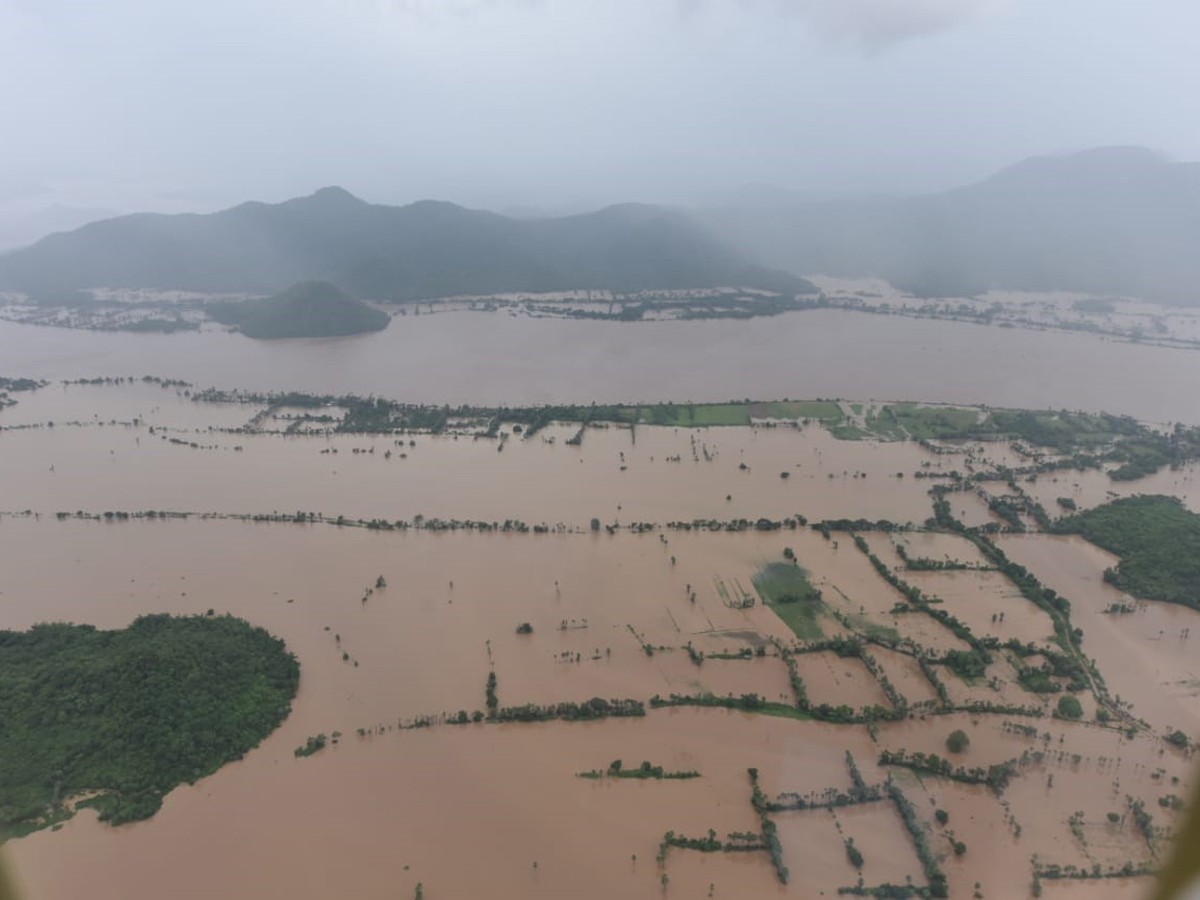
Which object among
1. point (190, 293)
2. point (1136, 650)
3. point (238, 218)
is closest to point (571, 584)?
point (1136, 650)

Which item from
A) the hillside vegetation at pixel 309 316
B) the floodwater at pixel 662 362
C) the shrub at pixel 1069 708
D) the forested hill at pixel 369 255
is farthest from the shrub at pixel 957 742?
the forested hill at pixel 369 255

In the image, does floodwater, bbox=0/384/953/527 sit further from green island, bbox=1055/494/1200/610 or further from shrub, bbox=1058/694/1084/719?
shrub, bbox=1058/694/1084/719

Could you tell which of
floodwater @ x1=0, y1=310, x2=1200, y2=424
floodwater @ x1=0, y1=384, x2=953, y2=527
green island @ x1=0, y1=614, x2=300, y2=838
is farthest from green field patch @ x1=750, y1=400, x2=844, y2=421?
green island @ x1=0, y1=614, x2=300, y2=838

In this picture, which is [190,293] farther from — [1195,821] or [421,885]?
[1195,821]

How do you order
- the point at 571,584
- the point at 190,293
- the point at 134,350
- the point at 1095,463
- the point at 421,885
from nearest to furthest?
the point at 421,885 → the point at 571,584 → the point at 1095,463 → the point at 134,350 → the point at 190,293

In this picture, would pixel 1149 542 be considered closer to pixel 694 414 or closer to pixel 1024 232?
Result: pixel 694 414

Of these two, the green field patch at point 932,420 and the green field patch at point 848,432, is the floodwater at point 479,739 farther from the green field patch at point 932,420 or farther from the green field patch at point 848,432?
the green field patch at point 932,420
